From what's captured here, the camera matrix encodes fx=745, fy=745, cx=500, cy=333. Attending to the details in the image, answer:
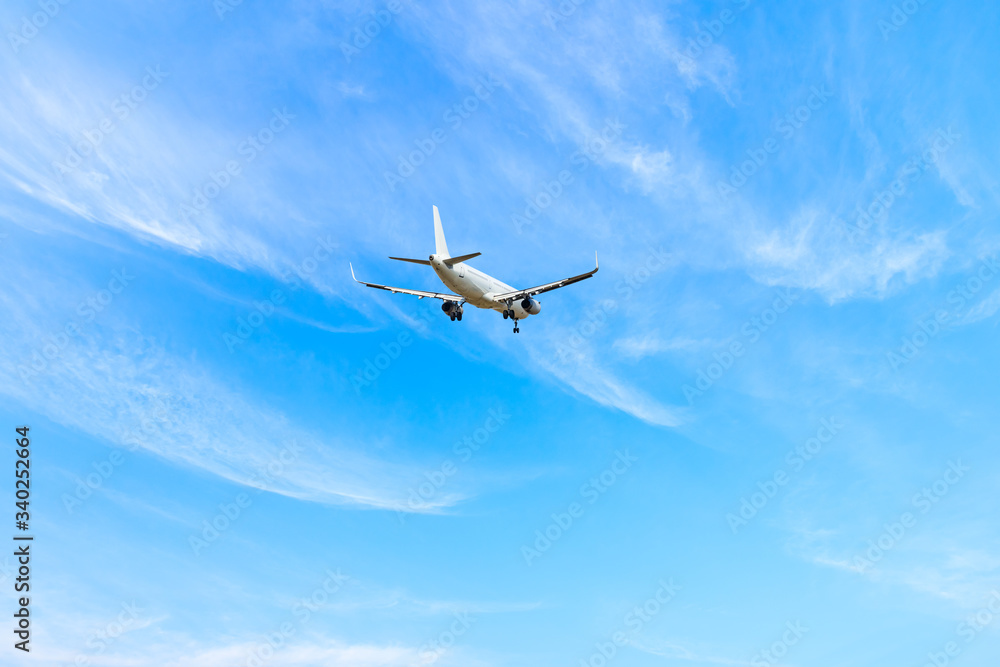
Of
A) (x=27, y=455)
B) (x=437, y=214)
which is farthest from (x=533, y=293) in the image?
(x=27, y=455)

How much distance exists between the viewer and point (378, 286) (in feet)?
258

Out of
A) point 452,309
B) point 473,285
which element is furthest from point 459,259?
point 452,309

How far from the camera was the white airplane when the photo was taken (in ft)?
239


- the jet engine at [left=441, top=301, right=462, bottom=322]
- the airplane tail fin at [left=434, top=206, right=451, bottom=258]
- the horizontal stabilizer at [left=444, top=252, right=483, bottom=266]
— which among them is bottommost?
the horizontal stabilizer at [left=444, top=252, right=483, bottom=266]

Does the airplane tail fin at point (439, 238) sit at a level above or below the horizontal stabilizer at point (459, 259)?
above

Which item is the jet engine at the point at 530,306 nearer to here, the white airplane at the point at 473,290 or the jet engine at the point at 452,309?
the white airplane at the point at 473,290

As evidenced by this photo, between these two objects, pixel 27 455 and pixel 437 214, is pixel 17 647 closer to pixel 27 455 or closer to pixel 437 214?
pixel 27 455

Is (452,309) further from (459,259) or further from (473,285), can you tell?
(459,259)

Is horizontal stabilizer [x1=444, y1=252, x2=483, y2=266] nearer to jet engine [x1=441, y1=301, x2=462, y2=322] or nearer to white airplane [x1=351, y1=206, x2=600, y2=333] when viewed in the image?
white airplane [x1=351, y1=206, x2=600, y2=333]

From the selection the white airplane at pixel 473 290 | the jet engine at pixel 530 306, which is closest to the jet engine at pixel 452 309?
the white airplane at pixel 473 290

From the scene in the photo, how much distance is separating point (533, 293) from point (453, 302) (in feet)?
27.7

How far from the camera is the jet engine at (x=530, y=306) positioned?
78562mm

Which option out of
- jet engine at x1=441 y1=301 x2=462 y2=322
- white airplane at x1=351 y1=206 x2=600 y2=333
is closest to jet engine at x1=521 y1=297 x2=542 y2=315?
white airplane at x1=351 y1=206 x2=600 y2=333

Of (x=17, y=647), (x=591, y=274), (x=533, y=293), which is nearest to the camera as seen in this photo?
(x=17, y=647)
